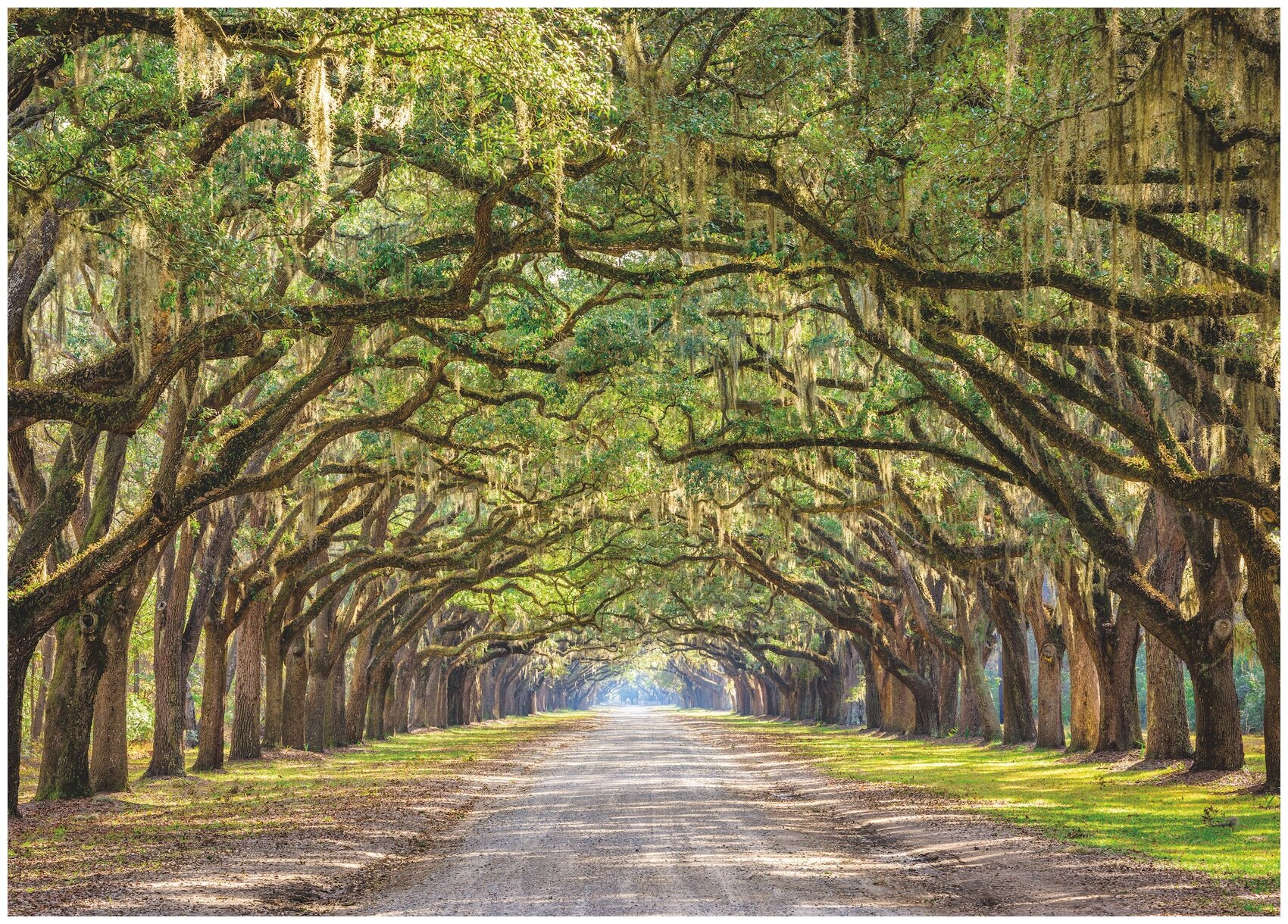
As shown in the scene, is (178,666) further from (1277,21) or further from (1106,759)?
(1277,21)

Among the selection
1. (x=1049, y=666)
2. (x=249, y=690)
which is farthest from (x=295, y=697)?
(x=1049, y=666)

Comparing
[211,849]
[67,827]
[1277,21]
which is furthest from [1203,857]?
[67,827]

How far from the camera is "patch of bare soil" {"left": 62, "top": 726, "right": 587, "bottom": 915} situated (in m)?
8.42

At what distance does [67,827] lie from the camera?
13.1m

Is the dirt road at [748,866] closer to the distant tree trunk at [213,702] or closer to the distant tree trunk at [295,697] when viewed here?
the distant tree trunk at [213,702]

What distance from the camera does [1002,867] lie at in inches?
405

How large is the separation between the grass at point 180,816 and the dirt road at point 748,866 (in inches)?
89.1

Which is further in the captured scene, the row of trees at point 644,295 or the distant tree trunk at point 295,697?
the distant tree trunk at point 295,697

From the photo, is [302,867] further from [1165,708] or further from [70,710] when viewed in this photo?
[1165,708]

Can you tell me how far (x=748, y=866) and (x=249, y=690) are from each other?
680 inches

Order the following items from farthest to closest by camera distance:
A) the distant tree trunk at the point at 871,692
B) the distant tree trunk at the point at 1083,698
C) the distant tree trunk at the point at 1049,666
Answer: the distant tree trunk at the point at 871,692 → the distant tree trunk at the point at 1049,666 → the distant tree trunk at the point at 1083,698

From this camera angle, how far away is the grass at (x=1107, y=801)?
10.7 metres

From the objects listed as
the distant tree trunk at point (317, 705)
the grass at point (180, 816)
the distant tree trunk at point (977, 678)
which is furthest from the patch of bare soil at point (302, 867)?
the distant tree trunk at point (977, 678)

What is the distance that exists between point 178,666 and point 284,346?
9.84 meters
